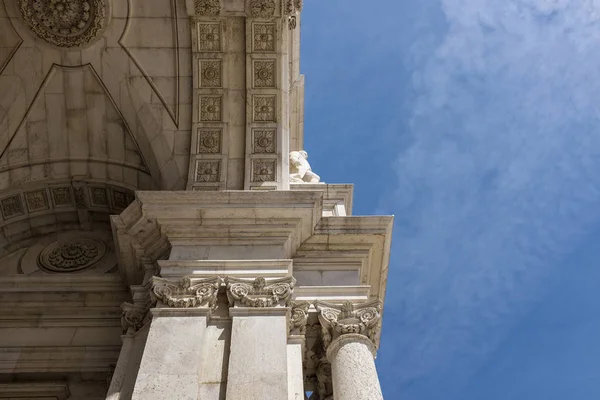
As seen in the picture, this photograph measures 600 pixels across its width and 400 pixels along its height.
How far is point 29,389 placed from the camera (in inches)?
467

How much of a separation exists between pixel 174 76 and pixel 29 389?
279 inches

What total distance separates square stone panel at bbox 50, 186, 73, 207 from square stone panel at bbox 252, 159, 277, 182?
466 cm

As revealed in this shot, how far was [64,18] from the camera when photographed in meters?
14.7

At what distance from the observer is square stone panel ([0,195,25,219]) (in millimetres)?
15320

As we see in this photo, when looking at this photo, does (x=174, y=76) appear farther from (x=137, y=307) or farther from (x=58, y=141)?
(x=137, y=307)

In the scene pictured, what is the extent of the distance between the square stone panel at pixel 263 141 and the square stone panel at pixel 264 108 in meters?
0.30

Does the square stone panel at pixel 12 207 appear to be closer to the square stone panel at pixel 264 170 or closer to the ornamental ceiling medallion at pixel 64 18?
the ornamental ceiling medallion at pixel 64 18

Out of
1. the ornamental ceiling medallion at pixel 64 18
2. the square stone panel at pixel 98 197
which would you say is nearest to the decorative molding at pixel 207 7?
the ornamental ceiling medallion at pixel 64 18

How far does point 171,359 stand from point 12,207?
774 centimetres

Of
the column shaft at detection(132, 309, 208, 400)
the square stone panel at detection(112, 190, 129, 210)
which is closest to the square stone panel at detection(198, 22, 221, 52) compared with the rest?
the square stone panel at detection(112, 190, 129, 210)

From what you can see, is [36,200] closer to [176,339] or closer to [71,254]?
[71,254]

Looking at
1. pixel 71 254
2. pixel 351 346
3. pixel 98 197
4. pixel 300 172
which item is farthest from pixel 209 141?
pixel 351 346

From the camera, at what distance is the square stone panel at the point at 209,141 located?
14.6m

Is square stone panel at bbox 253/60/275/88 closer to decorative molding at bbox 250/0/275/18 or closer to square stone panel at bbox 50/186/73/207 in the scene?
decorative molding at bbox 250/0/275/18
